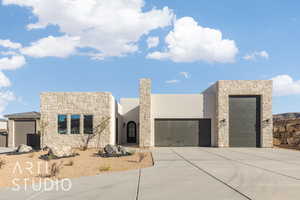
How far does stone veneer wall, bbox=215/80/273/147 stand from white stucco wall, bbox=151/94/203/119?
199 cm

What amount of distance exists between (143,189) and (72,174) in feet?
12.1

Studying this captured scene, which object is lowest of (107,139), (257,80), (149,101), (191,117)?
(107,139)

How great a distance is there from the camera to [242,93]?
2181 cm

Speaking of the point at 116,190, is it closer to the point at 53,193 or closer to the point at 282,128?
the point at 53,193

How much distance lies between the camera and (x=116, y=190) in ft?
21.3

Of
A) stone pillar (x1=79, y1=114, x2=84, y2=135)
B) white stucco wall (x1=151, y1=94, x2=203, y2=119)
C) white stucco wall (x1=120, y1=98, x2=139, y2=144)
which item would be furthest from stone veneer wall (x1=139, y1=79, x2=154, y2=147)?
white stucco wall (x1=120, y1=98, x2=139, y2=144)

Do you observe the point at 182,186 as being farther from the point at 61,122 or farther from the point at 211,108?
the point at 211,108

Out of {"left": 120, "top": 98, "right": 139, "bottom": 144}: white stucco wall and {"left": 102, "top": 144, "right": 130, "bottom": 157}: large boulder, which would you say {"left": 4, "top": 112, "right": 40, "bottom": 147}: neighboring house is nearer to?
{"left": 120, "top": 98, "right": 139, "bottom": 144}: white stucco wall

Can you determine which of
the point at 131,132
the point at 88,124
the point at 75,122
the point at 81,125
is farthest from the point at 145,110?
the point at 131,132

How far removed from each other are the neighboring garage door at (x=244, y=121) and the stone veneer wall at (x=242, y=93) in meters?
0.45

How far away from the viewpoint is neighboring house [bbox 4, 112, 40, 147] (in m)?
23.2

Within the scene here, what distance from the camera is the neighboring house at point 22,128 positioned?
23.2 m

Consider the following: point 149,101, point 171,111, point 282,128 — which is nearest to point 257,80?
point 171,111

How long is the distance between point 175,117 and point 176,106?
108cm
